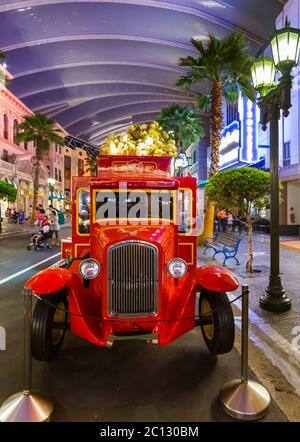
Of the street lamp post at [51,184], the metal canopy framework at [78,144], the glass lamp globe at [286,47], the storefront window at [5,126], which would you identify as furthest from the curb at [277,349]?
the metal canopy framework at [78,144]

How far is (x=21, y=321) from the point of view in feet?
17.9

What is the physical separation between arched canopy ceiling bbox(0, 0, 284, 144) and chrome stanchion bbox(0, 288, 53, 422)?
2386 cm

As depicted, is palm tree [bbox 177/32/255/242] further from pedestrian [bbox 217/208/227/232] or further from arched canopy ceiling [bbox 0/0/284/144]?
arched canopy ceiling [bbox 0/0/284/144]

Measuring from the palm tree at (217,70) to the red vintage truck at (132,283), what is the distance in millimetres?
10397

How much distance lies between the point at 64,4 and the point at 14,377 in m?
32.6

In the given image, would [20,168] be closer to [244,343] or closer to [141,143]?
[141,143]

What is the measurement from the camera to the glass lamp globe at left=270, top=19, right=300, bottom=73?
5141mm

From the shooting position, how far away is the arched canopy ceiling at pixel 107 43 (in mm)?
25389

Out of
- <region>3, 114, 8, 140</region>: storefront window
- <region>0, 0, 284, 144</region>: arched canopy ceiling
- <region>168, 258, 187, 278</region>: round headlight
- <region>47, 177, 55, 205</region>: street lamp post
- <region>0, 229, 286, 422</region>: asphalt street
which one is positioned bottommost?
<region>0, 229, 286, 422</region>: asphalt street

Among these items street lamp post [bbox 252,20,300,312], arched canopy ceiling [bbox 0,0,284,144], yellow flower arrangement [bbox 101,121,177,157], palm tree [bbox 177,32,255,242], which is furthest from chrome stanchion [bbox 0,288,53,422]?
arched canopy ceiling [bbox 0,0,284,144]

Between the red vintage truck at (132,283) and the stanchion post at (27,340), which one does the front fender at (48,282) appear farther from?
the stanchion post at (27,340)

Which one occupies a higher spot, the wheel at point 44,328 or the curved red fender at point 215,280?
the curved red fender at point 215,280

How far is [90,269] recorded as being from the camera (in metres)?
3.65

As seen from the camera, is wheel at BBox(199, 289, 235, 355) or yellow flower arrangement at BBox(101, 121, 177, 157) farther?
yellow flower arrangement at BBox(101, 121, 177, 157)
